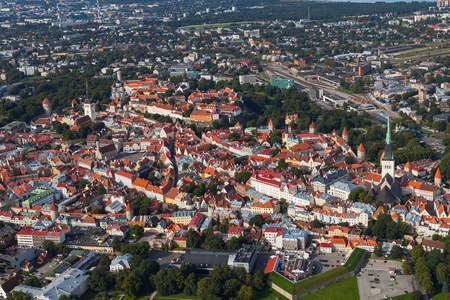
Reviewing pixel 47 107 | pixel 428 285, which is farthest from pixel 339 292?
pixel 47 107

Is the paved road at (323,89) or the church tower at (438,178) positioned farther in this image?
the paved road at (323,89)

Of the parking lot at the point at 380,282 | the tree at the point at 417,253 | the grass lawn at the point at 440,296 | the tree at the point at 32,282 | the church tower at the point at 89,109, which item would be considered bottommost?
the grass lawn at the point at 440,296

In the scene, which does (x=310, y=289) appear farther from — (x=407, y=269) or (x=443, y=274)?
(x=443, y=274)

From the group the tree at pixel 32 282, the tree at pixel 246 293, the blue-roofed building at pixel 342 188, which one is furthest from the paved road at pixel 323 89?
the tree at pixel 32 282

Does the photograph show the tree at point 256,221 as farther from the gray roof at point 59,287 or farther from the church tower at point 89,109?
the church tower at point 89,109

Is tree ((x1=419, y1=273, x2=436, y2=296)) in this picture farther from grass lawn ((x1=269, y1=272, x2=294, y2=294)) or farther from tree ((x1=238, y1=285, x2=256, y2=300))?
tree ((x1=238, y1=285, x2=256, y2=300))

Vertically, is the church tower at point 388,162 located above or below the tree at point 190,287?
above

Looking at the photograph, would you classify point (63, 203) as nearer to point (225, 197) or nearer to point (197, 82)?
point (225, 197)

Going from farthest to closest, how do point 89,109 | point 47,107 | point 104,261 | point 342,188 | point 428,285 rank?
point 47,107 < point 89,109 < point 342,188 < point 104,261 < point 428,285
